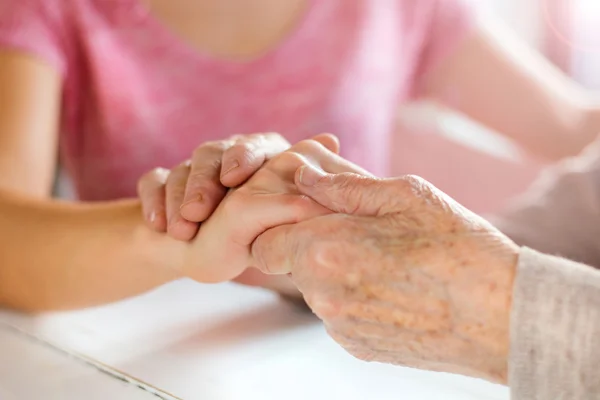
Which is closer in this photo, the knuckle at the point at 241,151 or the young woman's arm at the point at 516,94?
the knuckle at the point at 241,151

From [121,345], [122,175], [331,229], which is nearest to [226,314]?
[121,345]

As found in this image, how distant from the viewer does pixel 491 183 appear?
4.05 ft

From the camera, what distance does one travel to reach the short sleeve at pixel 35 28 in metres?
0.85

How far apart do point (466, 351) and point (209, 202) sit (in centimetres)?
26

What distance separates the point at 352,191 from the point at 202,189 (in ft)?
0.50

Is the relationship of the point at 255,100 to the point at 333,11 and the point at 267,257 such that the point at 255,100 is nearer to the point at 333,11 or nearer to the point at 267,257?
the point at 333,11

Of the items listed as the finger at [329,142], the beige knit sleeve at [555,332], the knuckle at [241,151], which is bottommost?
the beige knit sleeve at [555,332]

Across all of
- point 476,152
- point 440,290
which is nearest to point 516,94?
point 476,152

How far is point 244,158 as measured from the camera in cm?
57

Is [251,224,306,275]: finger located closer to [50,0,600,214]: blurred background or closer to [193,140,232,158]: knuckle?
[193,140,232,158]: knuckle

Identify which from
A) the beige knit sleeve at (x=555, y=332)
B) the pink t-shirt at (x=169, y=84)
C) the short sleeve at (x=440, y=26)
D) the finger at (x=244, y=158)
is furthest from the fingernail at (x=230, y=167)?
the short sleeve at (x=440, y=26)

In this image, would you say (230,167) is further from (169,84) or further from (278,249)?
(169,84)

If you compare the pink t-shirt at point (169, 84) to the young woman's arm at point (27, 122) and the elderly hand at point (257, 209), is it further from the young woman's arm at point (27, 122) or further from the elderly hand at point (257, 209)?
the elderly hand at point (257, 209)

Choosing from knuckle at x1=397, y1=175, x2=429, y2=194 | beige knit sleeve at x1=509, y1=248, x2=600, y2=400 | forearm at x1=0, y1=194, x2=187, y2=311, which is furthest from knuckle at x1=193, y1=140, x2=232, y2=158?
beige knit sleeve at x1=509, y1=248, x2=600, y2=400
